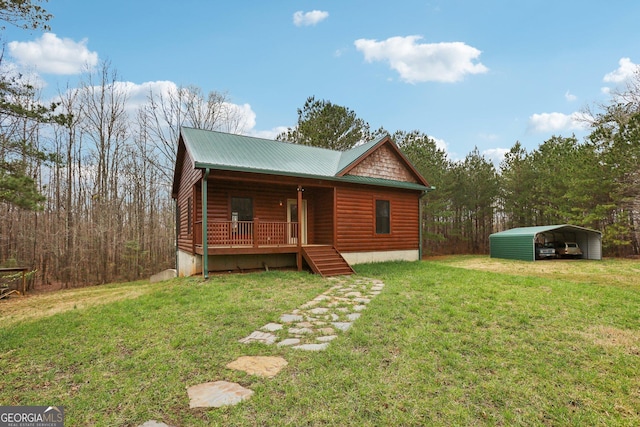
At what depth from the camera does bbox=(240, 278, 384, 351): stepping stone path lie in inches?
159

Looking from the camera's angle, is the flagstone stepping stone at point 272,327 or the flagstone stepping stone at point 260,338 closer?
the flagstone stepping stone at point 260,338

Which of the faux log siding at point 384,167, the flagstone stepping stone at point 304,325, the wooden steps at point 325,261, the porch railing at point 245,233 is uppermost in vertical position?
the faux log siding at point 384,167

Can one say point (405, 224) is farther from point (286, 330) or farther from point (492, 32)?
point (286, 330)

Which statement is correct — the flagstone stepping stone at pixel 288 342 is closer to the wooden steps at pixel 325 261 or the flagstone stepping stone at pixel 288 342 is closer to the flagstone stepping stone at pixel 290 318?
the flagstone stepping stone at pixel 290 318

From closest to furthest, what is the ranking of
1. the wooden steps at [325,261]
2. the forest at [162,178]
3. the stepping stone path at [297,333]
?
the stepping stone path at [297,333] < the wooden steps at [325,261] < the forest at [162,178]

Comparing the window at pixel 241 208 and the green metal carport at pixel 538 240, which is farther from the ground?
the window at pixel 241 208

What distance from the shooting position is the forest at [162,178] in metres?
14.3

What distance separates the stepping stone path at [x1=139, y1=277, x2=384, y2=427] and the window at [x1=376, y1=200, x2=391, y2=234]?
206 inches

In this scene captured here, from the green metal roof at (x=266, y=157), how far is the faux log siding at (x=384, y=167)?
30 cm

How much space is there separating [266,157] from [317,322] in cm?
735

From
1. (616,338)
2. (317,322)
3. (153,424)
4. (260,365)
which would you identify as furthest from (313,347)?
(616,338)

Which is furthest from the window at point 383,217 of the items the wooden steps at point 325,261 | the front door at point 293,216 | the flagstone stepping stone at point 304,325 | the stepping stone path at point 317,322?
the flagstone stepping stone at point 304,325

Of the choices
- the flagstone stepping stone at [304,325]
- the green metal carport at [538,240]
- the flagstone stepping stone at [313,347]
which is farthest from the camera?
the green metal carport at [538,240]

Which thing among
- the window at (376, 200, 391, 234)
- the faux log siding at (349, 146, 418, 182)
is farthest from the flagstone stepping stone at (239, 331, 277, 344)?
the window at (376, 200, 391, 234)
